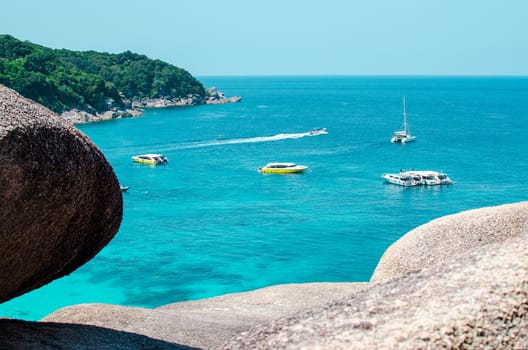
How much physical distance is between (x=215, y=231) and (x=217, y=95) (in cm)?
14124

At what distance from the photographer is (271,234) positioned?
163ft

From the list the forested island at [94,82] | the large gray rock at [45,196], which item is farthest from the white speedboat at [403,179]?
the forested island at [94,82]

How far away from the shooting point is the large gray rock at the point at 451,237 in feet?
53.4

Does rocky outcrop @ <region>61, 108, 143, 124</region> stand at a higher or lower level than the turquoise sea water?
higher

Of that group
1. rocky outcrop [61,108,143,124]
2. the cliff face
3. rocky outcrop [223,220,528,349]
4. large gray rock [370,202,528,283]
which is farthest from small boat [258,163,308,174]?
rocky outcrop [223,220,528,349]

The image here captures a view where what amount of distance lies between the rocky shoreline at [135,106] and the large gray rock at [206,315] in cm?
8965

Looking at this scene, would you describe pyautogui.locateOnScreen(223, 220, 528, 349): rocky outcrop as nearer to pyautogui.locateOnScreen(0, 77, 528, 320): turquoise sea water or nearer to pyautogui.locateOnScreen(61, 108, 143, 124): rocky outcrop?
pyautogui.locateOnScreen(0, 77, 528, 320): turquoise sea water

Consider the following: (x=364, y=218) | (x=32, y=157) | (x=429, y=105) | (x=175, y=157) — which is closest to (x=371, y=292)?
(x=32, y=157)

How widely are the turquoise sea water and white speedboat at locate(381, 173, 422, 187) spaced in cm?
105

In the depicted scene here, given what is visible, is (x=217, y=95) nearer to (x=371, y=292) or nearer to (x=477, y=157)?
(x=477, y=157)

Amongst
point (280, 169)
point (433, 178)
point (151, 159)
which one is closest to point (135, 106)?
point (151, 159)

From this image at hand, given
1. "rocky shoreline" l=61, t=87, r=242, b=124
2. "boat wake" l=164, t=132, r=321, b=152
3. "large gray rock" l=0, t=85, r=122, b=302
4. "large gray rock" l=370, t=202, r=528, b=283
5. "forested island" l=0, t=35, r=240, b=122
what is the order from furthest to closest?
1. "rocky shoreline" l=61, t=87, r=242, b=124
2. "forested island" l=0, t=35, r=240, b=122
3. "boat wake" l=164, t=132, r=321, b=152
4. "large gray rock" l=370, t=202, r=528, b=283
5. "large gray rock" l=0, t=85, r=122, b=302

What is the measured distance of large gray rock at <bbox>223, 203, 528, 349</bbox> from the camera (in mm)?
6094

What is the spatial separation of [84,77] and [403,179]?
8980cm
